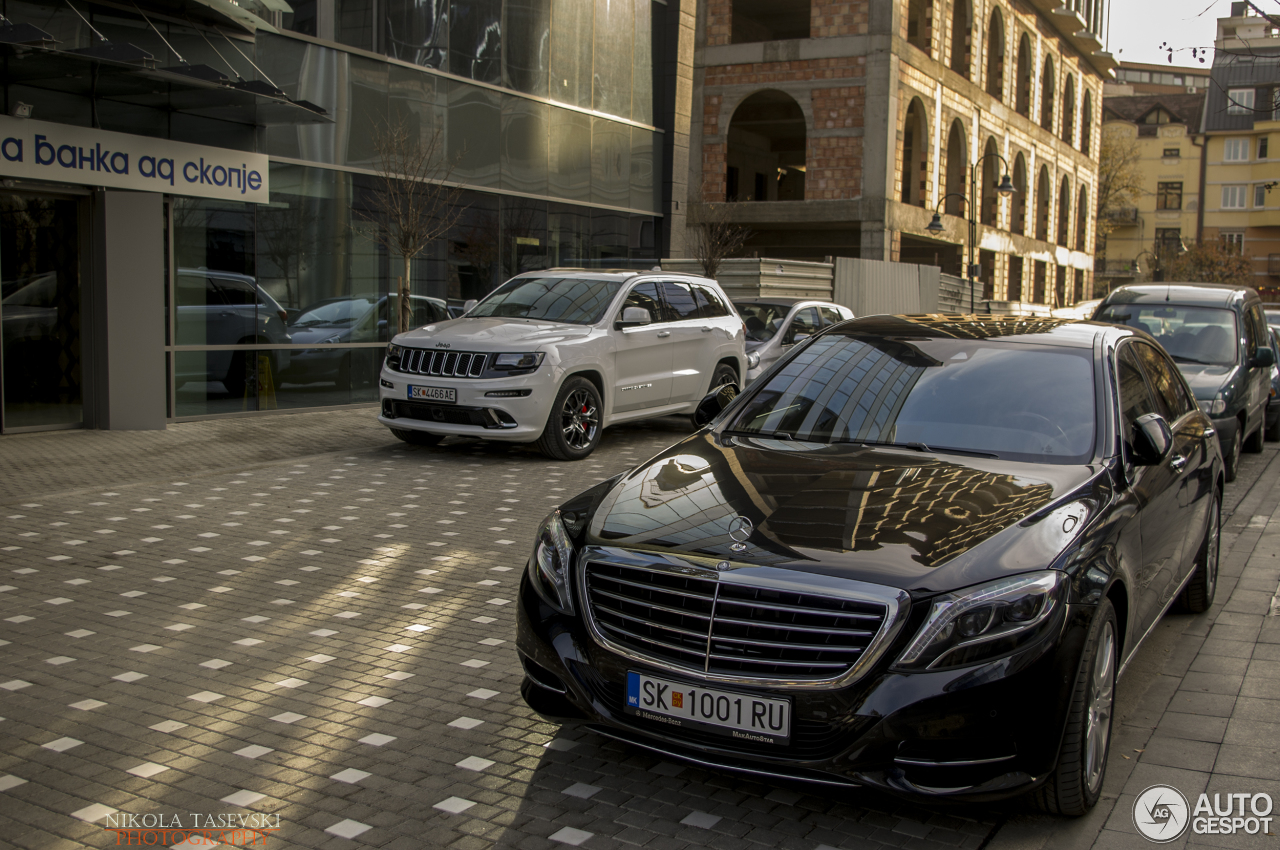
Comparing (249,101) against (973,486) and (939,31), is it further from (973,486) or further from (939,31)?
(939,31)

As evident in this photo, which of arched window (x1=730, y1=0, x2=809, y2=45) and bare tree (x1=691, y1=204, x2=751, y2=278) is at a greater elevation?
arched window (x1=730, y1=0, x2=809, y2=45)

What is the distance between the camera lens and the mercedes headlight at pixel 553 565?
3.88m

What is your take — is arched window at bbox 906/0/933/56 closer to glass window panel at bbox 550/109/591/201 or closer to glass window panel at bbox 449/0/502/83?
glass window panel at bbox 550/109/591/201

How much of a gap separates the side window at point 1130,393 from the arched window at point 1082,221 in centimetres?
6333

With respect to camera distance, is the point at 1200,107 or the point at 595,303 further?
the point at 1200,107

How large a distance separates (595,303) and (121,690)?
26.6 feet

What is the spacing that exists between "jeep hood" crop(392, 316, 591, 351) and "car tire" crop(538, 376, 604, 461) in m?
0.53

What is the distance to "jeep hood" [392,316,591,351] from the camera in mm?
11180

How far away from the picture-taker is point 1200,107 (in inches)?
3664

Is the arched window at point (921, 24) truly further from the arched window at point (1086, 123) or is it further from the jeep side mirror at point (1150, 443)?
the jeep side mirror at point (1150, 443)

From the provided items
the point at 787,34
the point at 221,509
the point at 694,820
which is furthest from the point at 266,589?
the point at 787,34

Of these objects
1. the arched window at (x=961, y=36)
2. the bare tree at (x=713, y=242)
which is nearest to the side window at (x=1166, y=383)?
the bare tree at (x=713, y=242)

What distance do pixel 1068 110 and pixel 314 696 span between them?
63.8 metres

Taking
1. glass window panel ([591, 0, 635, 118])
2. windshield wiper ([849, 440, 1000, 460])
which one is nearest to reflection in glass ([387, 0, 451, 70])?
glass window panel ([591, 0, 635, 118])
